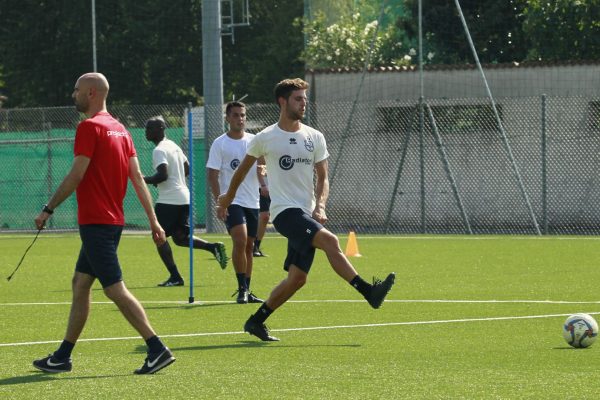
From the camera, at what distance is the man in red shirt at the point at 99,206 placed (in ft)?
28.5

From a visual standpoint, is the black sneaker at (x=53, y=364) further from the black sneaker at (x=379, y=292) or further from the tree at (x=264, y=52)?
the tree at (x=264, y=52)

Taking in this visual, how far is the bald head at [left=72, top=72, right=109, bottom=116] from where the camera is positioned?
29.2ft

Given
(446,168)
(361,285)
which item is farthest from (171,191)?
(446,168)

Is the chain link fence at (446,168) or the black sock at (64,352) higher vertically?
the black sock at (64,352)

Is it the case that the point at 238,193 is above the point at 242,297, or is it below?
above

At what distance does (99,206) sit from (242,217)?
5.46m

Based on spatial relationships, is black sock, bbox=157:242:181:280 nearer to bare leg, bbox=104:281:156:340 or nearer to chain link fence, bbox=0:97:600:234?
bare leg, bbox=104:281:156:340

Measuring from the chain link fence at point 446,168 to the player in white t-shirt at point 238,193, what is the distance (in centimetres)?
1199

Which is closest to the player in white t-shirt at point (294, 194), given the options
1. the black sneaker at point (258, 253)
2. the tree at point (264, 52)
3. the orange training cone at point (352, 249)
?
the orange training cone at point (352, 249)

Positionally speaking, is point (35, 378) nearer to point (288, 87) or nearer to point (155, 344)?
point (155, 344)

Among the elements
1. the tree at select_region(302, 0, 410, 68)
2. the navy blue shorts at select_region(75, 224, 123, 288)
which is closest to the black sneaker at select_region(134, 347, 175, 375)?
the navy blue shorts at select_region(75, 224, 123, 288)

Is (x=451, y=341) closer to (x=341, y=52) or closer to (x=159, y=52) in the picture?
(x=341, y=52)

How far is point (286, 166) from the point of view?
10.9 metres

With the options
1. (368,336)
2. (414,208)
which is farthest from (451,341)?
→ (414,208)
